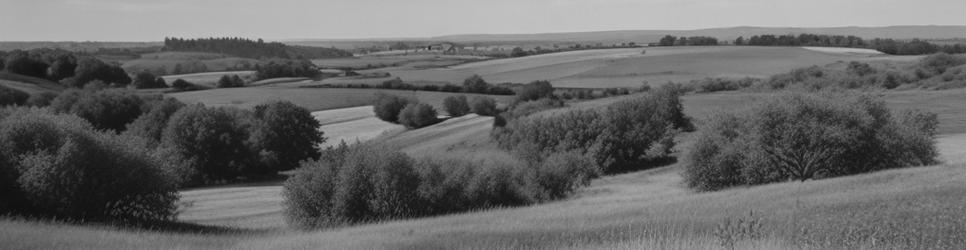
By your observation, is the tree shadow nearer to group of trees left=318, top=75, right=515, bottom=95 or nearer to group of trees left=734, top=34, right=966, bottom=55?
group of trees left=318, top=75, right=515, bottom=95

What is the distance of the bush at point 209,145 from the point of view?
6600 cm

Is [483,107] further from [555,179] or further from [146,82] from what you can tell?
[555,179]

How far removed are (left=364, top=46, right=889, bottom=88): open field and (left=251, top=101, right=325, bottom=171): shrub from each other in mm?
40484

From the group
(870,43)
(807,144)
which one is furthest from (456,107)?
(870,43)

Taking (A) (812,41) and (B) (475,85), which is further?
(A) (812,41)

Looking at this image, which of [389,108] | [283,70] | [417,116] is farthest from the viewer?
[283,70]

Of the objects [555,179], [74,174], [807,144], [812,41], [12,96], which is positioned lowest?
[12,96]

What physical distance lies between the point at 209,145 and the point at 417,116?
24.6m

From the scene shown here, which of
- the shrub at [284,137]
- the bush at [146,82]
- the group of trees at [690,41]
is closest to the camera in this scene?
the shrub at [284,137]

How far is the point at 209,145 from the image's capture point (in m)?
66.4

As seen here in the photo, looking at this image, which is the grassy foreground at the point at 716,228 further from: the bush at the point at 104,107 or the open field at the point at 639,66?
the open field at the point at 639,66

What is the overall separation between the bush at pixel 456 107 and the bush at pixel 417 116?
495cm

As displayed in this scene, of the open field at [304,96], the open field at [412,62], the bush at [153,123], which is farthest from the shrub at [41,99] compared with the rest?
the open field at [412,62]

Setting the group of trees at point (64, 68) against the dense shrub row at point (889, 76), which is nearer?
the dense shrub row at point (889, 76)
